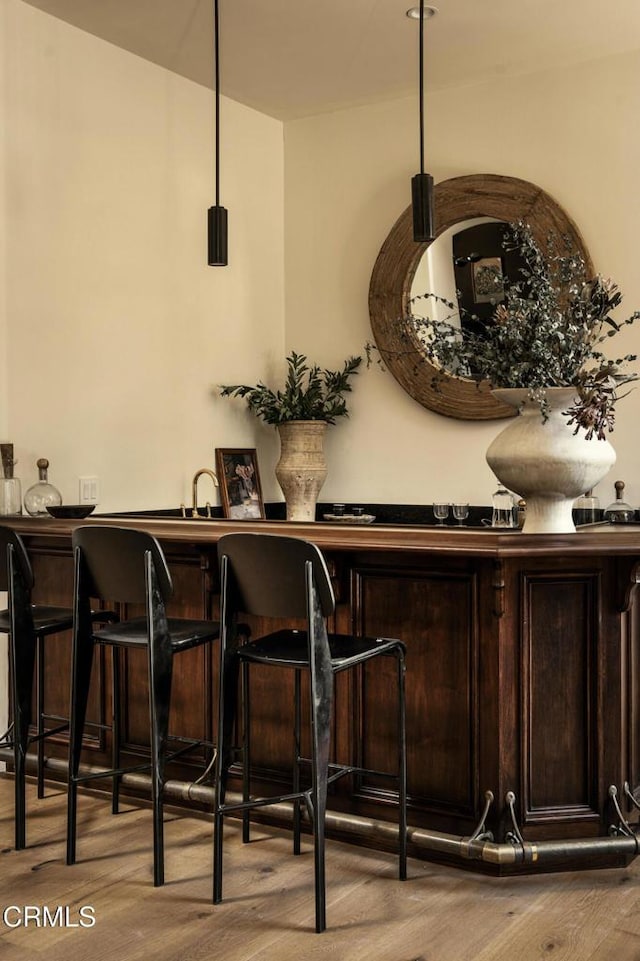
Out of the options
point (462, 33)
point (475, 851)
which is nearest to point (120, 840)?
point (475, 851)

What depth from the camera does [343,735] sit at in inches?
130

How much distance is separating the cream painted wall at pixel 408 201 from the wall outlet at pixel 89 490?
1.46 metres

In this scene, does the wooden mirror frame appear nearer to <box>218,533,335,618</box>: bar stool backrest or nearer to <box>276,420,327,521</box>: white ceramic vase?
<box>276,420,327,521</box>: white ceramic vase

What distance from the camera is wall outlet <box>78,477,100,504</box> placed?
4.41 meters

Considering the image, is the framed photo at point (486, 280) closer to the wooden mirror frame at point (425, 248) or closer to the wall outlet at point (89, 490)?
the wooden mirror frame at point (425, 248)

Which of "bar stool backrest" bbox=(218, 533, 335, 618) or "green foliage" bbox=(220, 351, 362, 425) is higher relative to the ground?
"green foliage" bbox=(220, 351, 362, 425)

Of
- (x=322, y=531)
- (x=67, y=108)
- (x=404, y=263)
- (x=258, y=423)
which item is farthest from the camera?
(x=258, y=423)

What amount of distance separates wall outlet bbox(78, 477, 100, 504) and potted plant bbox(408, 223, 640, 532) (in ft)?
6.22

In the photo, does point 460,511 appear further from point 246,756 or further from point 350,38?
point 350,38

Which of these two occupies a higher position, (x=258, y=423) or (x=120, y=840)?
(x=258, y=423)

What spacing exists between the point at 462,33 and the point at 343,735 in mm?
3006

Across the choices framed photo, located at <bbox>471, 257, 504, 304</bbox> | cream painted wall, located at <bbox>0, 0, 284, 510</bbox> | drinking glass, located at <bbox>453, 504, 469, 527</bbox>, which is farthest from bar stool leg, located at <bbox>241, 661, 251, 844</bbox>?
framed photo, located at <bbox>471, 257, 504, 304</bbox>

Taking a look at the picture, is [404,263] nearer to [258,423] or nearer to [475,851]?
[258,423]

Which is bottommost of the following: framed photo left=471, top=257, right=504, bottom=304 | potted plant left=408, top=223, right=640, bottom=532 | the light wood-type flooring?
the light wood-type flooring
